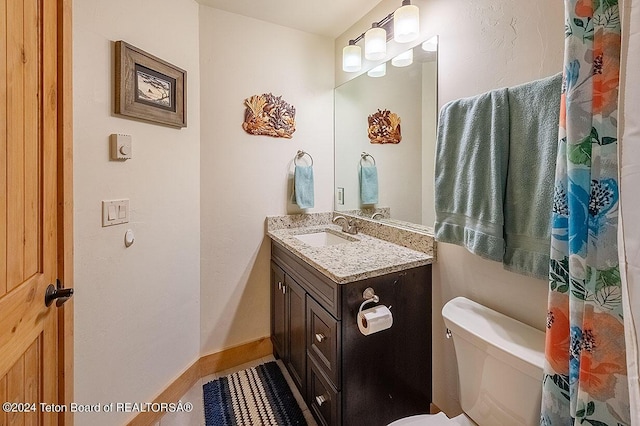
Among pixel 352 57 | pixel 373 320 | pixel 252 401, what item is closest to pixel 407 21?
pixel 352 57

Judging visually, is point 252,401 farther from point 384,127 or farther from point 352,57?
point 352,57

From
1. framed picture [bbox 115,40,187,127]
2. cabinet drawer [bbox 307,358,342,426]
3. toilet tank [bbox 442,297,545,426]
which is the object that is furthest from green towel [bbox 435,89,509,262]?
framed picture [bbox 115,40,187,127]

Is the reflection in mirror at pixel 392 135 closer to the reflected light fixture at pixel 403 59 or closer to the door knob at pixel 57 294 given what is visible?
the reflected light fixture at pixel 403 59

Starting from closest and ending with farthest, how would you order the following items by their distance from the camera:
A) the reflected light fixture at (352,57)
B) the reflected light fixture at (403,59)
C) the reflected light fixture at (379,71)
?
the reflected light fixture at (403,59) < the reflected light fixture at (379,71) < the reflected light fixture at (352,57)

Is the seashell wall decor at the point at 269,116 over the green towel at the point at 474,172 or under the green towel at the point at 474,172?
over

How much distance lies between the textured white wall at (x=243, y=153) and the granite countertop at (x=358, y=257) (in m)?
0.32

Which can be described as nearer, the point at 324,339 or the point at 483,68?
the point at 483,68

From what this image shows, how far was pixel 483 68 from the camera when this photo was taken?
1.18 m

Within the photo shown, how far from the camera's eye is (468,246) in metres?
1.11

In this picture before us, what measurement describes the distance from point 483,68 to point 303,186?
1.26 m

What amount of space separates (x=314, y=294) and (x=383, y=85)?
1.38m

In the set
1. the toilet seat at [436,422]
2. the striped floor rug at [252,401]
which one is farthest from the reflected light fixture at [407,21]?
the striped floor rug at [252,401]

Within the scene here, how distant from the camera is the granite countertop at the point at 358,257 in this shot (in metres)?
1.22

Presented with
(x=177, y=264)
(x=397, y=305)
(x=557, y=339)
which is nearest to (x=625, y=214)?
(x=557, y=339)
